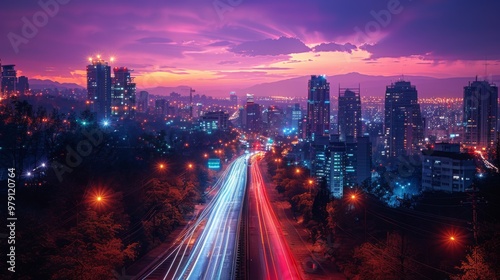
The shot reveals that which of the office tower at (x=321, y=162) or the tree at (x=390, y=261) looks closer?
the tree at (x=390, y=261)

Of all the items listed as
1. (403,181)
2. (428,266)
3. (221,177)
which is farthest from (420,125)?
(428,266)

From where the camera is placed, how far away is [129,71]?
75375 millimetres

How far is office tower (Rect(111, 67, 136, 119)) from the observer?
227 ft

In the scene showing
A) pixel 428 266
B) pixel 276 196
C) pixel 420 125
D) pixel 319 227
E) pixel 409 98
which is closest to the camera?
pixel 428 266

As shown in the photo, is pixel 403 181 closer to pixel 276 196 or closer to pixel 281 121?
pixel 276 196

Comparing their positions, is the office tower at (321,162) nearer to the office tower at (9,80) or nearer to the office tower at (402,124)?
the office tower at (402,124)

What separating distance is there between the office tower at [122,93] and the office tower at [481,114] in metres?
42.4

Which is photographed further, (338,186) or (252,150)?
(252,150)

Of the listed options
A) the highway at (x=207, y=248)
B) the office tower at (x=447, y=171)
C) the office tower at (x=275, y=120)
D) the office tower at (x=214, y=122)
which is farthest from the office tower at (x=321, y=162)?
the office tower at (x=275, y=120)

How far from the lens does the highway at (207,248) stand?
12.5 meters

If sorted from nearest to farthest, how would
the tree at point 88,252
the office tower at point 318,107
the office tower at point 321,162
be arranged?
the tree at point 88,252
the office tower at point 321,162
the office tower at point 318,107

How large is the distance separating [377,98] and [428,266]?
113804 mm

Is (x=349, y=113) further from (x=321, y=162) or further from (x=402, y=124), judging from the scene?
(x=321, y=162)

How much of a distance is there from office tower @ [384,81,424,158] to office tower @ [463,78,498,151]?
7.28 m
